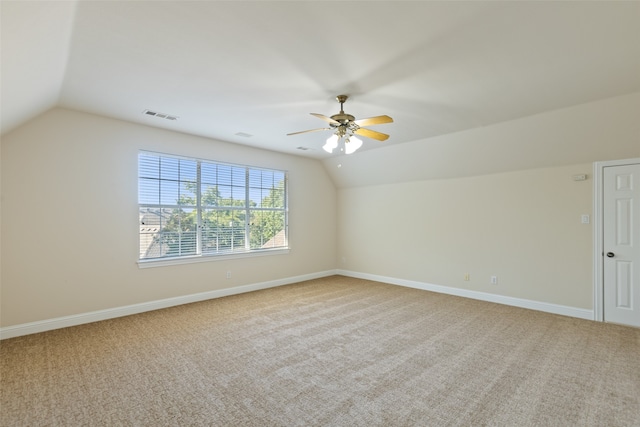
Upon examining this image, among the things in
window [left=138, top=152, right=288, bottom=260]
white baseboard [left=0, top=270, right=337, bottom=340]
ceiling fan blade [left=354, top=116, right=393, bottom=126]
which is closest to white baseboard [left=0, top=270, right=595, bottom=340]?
white baseboard [left=0, top=270, right=337, bottom=340]

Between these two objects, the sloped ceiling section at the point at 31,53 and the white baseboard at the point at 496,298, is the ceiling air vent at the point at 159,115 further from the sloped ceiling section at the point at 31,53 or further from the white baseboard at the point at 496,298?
the white baseboard at the point at 496,298

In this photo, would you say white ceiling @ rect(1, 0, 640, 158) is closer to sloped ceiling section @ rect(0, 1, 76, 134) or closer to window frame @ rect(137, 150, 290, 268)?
sloped ceiling section @ rect(0, 1, 76, 134)

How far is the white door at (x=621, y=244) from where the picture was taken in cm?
386

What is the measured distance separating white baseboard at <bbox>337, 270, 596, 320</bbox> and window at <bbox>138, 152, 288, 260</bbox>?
2376mm

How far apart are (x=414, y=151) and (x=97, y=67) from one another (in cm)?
451

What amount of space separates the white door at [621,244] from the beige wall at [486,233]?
0.19 m

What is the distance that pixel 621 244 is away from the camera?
156 inches

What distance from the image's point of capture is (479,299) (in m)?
5.11

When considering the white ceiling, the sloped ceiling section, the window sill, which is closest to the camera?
the sloped ceiling section

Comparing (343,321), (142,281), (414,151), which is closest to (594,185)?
(414,151)

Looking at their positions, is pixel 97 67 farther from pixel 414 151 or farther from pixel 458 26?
pixel 414 151

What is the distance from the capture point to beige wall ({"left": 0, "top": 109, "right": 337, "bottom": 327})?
3535mm

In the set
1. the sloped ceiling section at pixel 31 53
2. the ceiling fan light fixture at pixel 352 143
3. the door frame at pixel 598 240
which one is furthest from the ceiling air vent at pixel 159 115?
the door frame at pixel 598 240

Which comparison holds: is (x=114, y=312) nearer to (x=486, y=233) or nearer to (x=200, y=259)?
(x=200, y=259)
